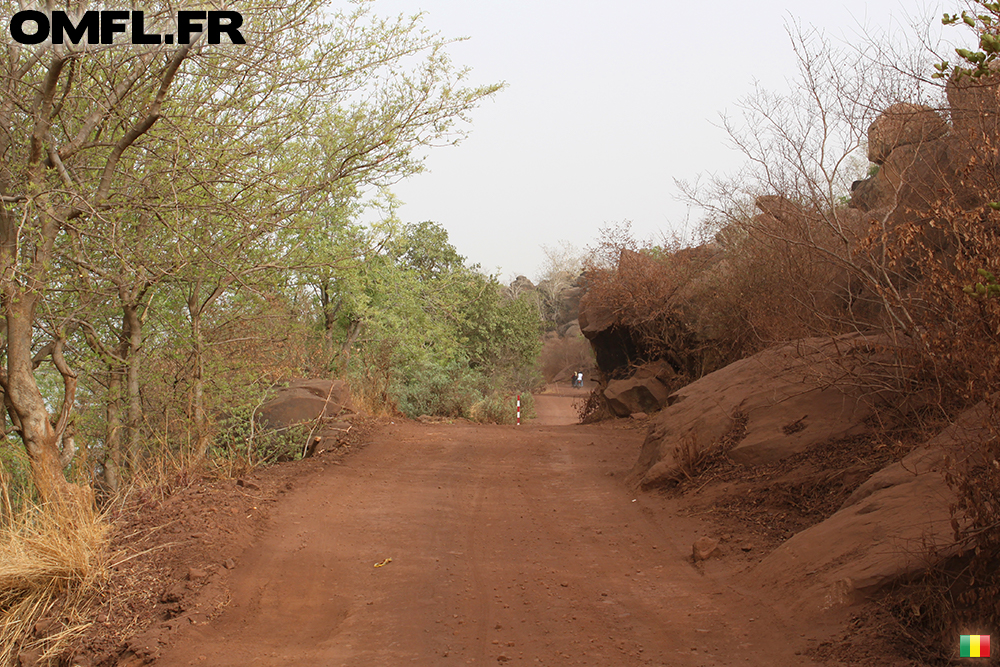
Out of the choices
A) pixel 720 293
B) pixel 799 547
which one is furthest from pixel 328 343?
pixel 799 547

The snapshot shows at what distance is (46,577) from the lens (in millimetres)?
5328

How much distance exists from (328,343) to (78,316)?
9.99 meters

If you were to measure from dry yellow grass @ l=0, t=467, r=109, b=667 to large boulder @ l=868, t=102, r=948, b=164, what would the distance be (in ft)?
29.0

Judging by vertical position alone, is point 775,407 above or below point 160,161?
below

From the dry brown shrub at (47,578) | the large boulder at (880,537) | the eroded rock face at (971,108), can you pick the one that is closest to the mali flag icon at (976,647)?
the large boulder at (880,537)

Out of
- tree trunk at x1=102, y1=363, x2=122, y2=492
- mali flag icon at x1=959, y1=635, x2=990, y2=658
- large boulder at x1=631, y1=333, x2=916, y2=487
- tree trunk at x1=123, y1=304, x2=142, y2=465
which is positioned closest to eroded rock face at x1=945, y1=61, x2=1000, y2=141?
large boulder at x1=631, y1=333, x2=916, y2=487

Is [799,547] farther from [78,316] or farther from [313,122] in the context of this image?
[78,316]

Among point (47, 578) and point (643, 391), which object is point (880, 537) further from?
point (643, 391)

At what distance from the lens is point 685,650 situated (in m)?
4.20

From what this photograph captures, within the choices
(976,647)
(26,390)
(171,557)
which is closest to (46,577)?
(171,557)

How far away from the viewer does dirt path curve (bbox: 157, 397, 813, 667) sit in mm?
4328

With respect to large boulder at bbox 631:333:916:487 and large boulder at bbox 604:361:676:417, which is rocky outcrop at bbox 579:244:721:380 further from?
large boulder at bbox 631:333:916:487

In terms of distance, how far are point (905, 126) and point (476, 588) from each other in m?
7.72

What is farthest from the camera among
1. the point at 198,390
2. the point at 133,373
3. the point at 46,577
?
the point at 133,373
